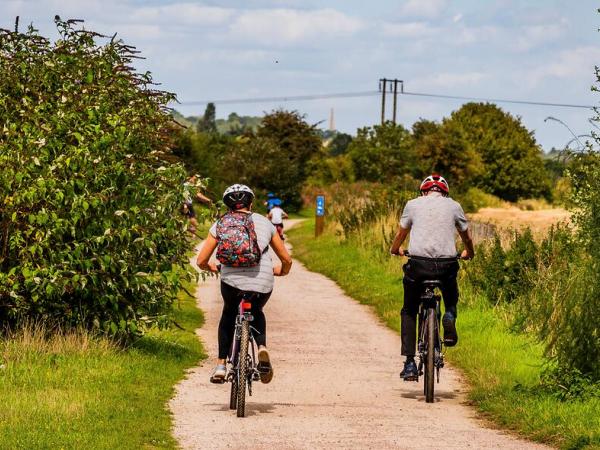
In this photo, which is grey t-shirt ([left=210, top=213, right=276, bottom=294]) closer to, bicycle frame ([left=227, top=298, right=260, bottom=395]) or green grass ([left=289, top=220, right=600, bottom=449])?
bicycle frame ([left=227, top=298, right=260, bottom=395])

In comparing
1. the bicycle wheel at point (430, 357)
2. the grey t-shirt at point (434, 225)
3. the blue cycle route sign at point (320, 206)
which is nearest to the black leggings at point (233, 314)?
the bicycle wheel at point (430, 357)

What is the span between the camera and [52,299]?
42.7ft

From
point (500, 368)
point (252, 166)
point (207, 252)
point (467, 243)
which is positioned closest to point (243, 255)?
point (207, 252)

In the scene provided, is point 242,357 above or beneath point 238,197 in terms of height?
beneath

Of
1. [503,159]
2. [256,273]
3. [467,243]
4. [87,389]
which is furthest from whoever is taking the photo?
[503,159]

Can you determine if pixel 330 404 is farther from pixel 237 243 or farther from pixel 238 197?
pixel 238 197

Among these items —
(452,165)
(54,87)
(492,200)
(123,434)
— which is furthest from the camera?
Result: (492,200)

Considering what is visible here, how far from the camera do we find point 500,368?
12719 millimetres

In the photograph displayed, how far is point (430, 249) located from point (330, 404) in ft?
5.69

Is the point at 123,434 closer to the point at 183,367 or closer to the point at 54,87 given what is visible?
the point at 183,367

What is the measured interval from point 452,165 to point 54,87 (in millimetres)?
51437

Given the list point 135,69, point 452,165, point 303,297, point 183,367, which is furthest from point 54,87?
point 452,165

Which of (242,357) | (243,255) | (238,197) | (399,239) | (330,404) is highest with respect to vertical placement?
(238,197)

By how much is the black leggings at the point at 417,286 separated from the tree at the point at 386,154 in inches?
2061
